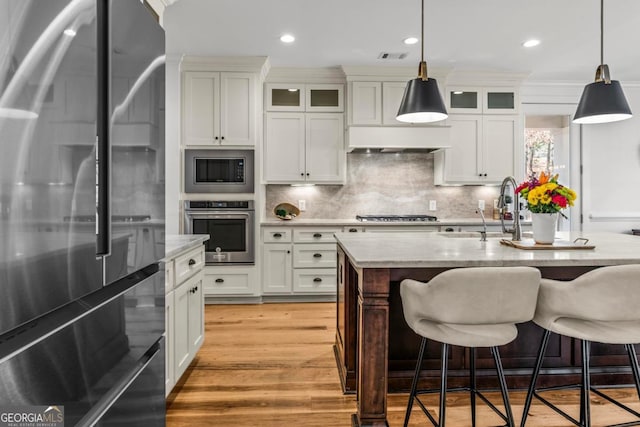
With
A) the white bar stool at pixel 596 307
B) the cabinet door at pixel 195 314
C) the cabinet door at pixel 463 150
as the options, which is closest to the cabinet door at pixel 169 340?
the cabinet door at pixel 195 314

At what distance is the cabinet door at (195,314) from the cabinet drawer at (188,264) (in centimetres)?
7

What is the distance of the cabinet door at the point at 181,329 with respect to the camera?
2119 millimetres

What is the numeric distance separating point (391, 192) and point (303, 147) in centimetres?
128

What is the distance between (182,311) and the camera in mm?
2244

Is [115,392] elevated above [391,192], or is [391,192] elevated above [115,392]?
[391,192]

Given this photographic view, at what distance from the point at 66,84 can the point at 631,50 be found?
200 inches

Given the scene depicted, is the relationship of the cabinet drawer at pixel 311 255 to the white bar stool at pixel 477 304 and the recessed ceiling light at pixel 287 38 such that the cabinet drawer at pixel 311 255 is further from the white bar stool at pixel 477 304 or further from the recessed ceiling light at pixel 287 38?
the white bar stool at pixel 477 304

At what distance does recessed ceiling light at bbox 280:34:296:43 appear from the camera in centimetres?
368

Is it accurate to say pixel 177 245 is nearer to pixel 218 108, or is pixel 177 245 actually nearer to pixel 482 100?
pixel 218 108

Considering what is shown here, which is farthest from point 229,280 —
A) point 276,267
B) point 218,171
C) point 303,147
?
point 303,147

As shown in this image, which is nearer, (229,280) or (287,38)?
(287,38)

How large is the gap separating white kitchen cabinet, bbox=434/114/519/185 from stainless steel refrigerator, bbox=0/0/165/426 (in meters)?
4.00

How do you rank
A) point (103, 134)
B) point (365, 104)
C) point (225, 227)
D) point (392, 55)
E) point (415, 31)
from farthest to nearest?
point (365, 104)
point (225, 227)
point (392, 55)
point (415, 31)
point (103, 134)

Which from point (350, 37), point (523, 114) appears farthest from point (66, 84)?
point (523, 114)
